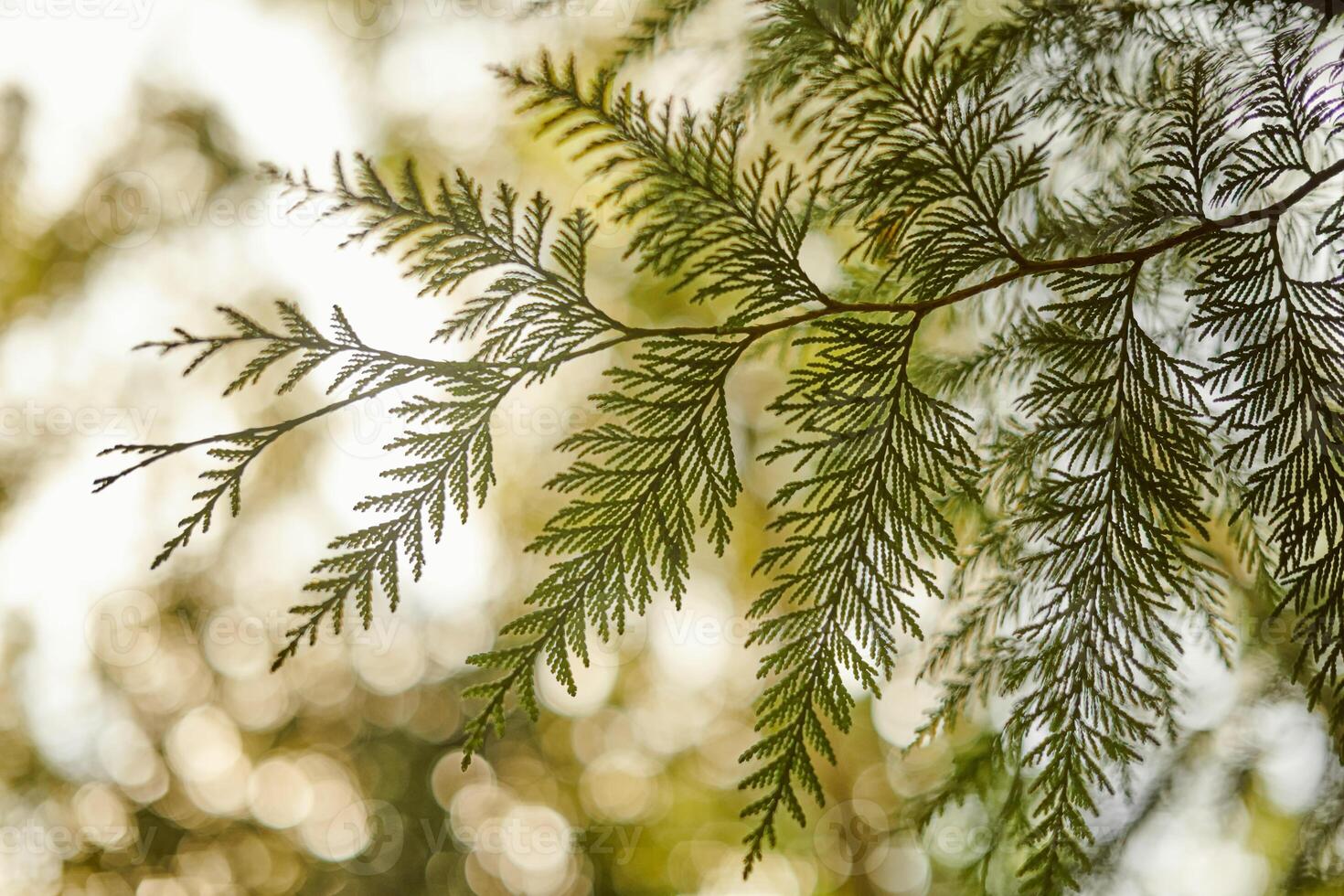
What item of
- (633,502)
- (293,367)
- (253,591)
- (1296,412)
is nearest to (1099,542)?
(1296,412)

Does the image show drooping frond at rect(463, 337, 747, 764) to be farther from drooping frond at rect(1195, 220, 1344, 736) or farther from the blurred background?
the blurred background

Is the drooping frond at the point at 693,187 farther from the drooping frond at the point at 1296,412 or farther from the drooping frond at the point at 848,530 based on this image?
the drooping frond at the point at 1296,412

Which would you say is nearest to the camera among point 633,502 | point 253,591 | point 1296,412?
point 1296,412

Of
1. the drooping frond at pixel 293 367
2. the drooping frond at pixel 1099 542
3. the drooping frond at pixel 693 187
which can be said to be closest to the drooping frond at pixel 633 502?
the drooping frond at pixel 693 187

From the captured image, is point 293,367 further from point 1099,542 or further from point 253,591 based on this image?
point 253,591

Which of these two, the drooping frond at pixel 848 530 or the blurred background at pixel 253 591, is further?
the blurred background at pixel 253 591

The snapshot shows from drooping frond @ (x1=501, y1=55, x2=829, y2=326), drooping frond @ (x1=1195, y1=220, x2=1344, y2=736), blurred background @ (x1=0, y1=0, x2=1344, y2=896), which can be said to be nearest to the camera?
drooping frond @ (x1=1195, y1=220, x2=1344, y2=736)

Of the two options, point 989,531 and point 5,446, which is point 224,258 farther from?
point 989,531

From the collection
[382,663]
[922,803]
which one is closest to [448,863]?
[382,663]

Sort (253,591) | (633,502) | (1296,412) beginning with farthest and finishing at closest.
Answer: (253,591), (633,502), (1296,412)

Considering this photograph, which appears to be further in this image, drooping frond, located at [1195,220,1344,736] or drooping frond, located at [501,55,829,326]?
drooping frond, located at [501,55,829,326]

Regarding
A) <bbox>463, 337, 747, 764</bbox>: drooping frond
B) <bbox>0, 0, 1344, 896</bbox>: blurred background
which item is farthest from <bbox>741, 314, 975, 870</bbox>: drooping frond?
<bbox>0, 0, 1344, 896</bbox>: blurred background

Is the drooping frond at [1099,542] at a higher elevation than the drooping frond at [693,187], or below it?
below
